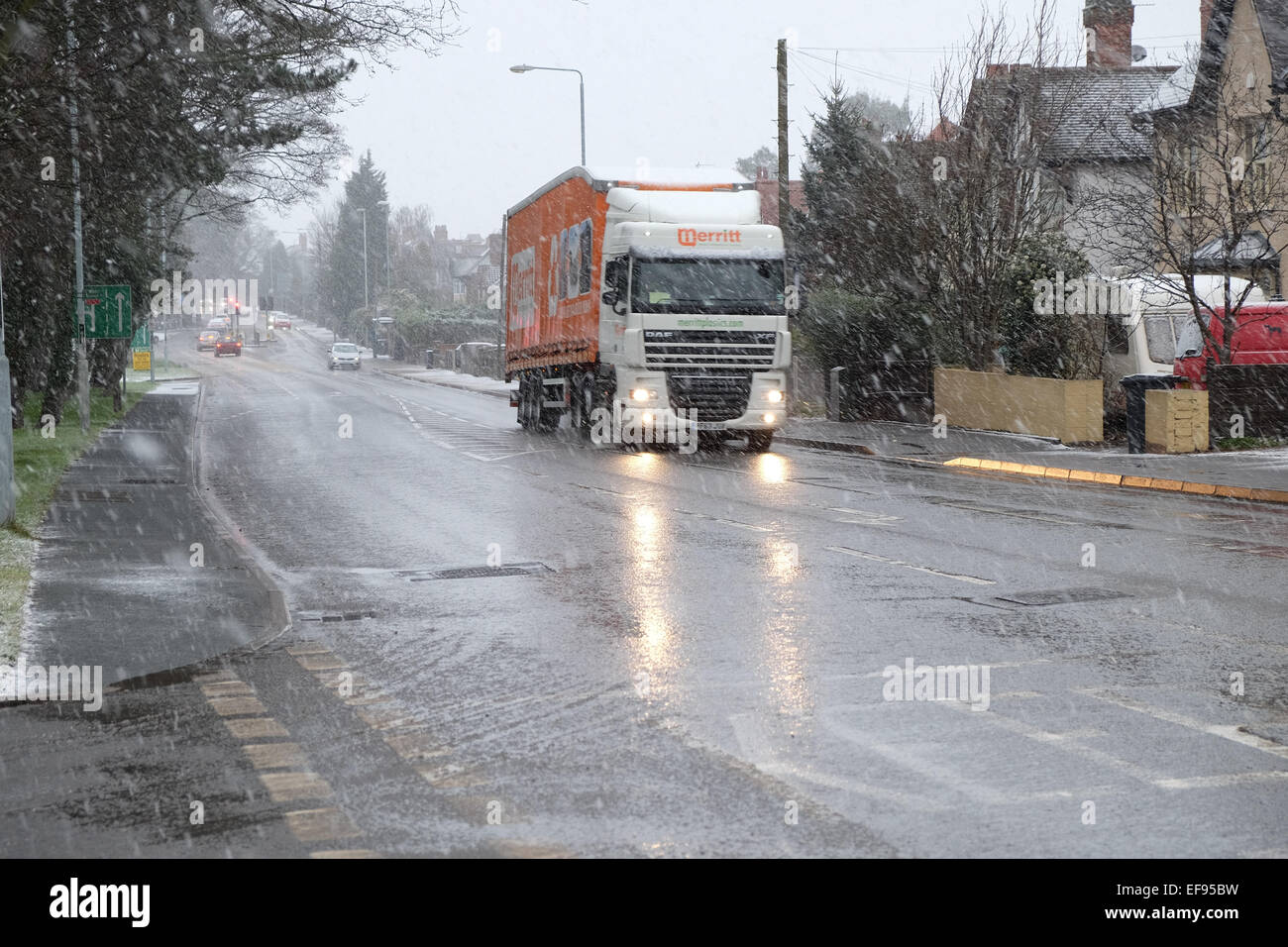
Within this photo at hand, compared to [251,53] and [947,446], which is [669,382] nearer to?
[947,446]

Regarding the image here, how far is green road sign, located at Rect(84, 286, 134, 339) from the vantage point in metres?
31.7

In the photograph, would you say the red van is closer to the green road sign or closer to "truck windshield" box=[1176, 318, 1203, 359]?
"truck windshield" box=[1176, 318, 1203, 359]

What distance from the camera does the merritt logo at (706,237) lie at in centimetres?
2498

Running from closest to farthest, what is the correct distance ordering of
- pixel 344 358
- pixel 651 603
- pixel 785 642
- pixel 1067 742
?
pixel 1067 742 → pixel 785 642 → pixel 651 603 → pixel 344 358

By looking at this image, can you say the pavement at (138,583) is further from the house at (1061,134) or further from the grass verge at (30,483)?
the house at (1061,134)

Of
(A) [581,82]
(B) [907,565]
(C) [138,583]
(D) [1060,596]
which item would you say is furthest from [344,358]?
(D) [1060,596]

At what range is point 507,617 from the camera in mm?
10258

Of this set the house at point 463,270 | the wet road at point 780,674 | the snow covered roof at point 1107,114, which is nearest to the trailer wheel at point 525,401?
the wet road at point 780,674

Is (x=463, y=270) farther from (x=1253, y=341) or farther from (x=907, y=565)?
(x=907, y=565)

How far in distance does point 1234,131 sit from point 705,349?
386 inches

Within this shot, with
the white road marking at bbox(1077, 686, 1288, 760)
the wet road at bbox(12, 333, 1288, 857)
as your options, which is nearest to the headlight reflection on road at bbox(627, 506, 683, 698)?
the wet road at bbox(12, 333, 1288, 857)

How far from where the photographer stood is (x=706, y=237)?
2516 centimetres
